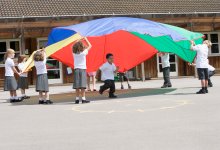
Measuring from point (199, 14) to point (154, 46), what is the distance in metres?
10.1

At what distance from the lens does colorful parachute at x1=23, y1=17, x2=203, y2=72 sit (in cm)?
1266

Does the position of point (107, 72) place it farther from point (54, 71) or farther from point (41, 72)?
point (54, 71)

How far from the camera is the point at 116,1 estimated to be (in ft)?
81.5

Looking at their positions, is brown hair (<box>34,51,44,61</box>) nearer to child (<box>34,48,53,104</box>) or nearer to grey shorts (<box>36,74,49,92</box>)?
child (<box>34,48,53,104</box>)

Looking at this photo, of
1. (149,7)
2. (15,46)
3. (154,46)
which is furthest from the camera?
(149,7)

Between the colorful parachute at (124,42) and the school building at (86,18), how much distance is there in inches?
255

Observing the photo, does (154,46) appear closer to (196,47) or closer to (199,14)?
(196,47)

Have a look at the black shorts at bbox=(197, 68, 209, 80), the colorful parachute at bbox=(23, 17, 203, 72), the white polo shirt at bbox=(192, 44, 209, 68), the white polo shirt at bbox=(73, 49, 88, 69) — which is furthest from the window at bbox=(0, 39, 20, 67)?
the black shorts at bbox=(197, 68, 209, 80)

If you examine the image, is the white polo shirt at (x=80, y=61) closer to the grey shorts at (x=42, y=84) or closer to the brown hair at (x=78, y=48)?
the brown hair at (x=78, y=48)

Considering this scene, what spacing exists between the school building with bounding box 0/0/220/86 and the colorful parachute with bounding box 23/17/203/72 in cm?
647

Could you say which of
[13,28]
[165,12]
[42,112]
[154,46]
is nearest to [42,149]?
[42,112]

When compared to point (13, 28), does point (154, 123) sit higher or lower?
lower

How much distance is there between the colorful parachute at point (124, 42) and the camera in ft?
41.5

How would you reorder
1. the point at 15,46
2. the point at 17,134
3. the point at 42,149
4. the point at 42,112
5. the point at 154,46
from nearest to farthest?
the point at 42,149
the point at 17,134
the point at 42,112
the point at 154,46
the point at 15,46
